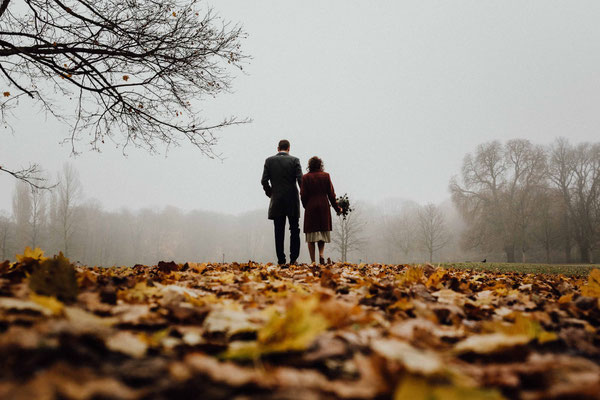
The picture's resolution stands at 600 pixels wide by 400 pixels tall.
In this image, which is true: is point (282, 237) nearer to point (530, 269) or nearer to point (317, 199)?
point (317, 199)

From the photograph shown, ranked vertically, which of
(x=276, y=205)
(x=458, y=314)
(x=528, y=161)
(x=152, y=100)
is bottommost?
(x=458, y=314)

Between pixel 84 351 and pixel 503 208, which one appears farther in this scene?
pixel 503 208

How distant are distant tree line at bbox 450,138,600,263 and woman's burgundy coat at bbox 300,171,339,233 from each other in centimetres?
2742

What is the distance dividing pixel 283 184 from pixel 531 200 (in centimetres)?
3264

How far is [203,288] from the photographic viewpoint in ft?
6.13

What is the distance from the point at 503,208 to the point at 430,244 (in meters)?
9.48

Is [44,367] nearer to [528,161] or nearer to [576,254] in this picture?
[528,161]

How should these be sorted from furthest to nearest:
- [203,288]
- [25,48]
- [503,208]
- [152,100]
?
[503,208] → [152,100] → [25,48] → [203,288]

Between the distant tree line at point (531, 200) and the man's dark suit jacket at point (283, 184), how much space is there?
2793 cm

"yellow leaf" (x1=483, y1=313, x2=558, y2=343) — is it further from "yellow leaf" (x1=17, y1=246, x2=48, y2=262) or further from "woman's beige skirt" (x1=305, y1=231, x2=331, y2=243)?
"woman's beige skirt" (x1=305, y1=231, x2=331, y2=243)

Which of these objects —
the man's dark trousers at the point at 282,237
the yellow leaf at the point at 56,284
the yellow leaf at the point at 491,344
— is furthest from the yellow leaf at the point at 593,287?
the man's dark trousers at the point at 282,237

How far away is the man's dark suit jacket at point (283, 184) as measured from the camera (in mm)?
5473

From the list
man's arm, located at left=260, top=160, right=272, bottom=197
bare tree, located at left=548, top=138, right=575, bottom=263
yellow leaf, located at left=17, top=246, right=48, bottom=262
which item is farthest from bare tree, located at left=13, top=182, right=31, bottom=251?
bare tree, located at left=548, top=138, right=575, bottom=263

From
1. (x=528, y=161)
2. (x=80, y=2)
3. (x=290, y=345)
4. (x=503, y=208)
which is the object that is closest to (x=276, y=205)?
(x=80, y=2)
